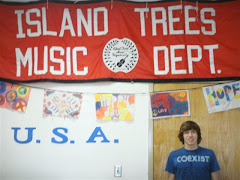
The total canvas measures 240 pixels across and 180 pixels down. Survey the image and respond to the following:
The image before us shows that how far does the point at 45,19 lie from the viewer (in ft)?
10.2

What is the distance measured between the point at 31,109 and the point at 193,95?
5.95ft

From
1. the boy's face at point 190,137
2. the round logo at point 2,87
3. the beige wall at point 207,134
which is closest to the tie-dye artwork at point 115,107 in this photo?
the beige wall at point 207,134

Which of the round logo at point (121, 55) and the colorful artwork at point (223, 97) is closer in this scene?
the colorful artwork at point (223, 97)

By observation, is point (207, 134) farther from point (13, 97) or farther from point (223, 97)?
point (13, 97)

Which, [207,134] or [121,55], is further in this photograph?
[121,55]

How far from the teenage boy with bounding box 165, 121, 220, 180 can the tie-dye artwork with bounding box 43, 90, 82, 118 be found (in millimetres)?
1177

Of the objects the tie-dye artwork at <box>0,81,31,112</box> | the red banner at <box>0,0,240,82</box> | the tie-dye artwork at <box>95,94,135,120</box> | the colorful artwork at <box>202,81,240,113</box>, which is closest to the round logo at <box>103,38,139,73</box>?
the red banner at <box>0,0,240,82</box>

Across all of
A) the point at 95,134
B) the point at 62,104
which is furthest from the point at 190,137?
the point at 62,104

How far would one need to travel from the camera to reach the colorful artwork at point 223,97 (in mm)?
2875

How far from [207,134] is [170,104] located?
0.50 m

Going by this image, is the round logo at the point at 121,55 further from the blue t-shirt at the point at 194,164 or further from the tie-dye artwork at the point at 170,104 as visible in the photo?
the blue t-shirt at the point at 194,164

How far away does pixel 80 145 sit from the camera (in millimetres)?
2996

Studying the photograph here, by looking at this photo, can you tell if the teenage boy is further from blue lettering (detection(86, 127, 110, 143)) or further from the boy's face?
blue lettering (detection(86, 127, 110, 143))

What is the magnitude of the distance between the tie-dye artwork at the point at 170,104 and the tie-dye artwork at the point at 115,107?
25 cm
